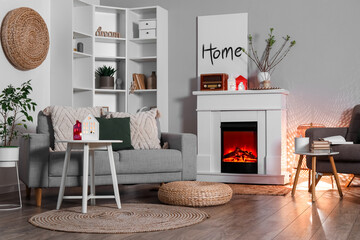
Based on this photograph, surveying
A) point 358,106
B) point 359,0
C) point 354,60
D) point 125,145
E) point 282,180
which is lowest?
point 282,180

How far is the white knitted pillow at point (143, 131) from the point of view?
15.3ft

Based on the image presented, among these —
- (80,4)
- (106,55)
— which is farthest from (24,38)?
(106,55)

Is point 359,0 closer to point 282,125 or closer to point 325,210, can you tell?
point 282,125

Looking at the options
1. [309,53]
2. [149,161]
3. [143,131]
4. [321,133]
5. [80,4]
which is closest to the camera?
[149,161]

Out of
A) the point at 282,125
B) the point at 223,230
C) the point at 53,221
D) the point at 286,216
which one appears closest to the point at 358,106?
the point at 282,125

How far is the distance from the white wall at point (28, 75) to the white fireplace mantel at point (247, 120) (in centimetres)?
174

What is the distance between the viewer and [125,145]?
4520 mm

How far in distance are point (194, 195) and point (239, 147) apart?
201 cm

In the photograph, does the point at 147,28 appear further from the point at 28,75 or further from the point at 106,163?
the point at 106,163

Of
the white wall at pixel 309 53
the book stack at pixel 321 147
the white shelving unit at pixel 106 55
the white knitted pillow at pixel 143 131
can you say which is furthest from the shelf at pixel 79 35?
the book stack at pixel 321 147

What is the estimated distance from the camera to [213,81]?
596 centimetres

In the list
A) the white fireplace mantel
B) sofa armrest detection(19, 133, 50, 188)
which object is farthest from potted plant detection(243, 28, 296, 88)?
sofa armrest detection(19, 133, 50, 188)

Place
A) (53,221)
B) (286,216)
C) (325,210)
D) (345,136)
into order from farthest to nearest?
(345,136)
(325,210)
(286,216)
(53,221)

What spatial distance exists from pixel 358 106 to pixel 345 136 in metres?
0.38
